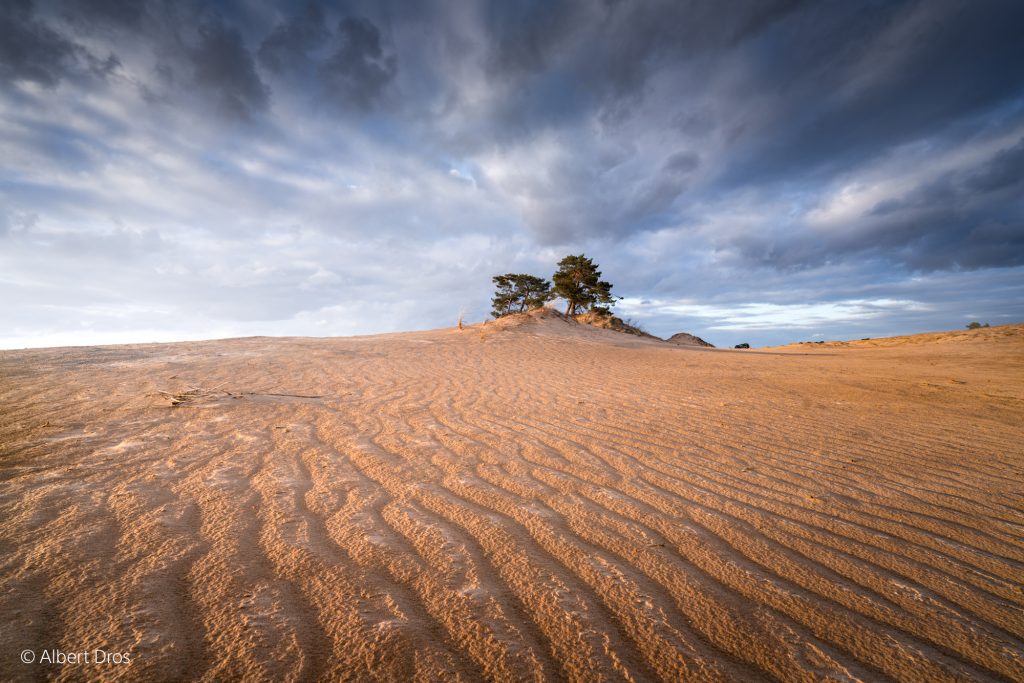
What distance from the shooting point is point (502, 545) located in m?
2.01

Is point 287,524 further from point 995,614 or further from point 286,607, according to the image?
point 995,614

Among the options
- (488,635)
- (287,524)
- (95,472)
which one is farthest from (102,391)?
(488,635)

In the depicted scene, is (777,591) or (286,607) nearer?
(286,607)

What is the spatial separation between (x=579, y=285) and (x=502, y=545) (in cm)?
2495

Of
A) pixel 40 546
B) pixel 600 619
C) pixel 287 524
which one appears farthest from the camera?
pixel 287 524

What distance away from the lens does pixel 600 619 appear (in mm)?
1529

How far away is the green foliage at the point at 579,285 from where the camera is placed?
2562cm

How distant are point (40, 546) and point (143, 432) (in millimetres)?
2270

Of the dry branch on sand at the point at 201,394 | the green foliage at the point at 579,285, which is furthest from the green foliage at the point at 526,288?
the dry branch on sand at the point at 201,394

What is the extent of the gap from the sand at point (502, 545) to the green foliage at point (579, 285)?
2120 centimetres

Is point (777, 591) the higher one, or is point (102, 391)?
point (102, 391)

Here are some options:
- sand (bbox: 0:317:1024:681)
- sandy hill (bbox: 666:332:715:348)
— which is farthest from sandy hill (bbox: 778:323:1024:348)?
sand (bbox: 0:317:1024:681)

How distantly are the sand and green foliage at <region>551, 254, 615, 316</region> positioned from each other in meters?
21.2

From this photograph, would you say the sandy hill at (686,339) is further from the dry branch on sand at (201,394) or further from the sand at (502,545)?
the dry branch on sand at (201,394)
